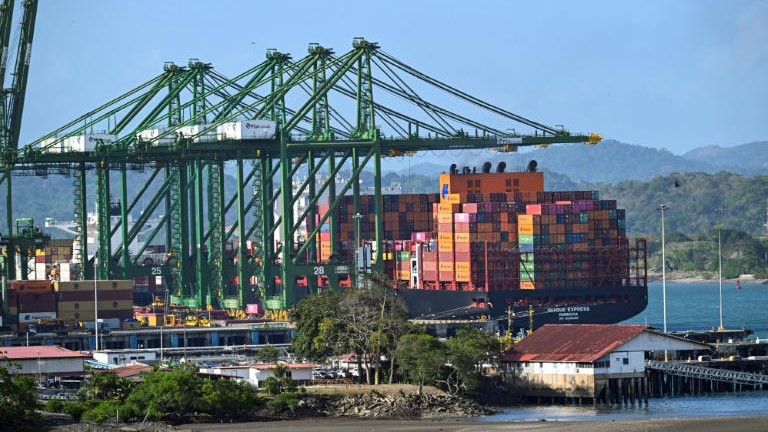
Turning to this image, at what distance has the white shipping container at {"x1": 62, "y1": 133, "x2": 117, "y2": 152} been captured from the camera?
Answer: 14862 centimetres

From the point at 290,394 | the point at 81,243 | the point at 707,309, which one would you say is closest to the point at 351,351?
the point at 290,394

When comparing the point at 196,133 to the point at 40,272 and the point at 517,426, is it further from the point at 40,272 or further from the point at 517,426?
the point at 517,426

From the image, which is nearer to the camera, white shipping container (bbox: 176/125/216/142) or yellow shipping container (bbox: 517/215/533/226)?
yellow shipping container (bbox: 517/215/533/226)

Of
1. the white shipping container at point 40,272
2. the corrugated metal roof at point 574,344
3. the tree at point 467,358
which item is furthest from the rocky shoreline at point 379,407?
the white shipping container at point 40,272

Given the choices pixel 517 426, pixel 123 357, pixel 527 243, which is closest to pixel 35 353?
pixel 123 357

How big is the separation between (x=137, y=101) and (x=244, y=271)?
23098 mm

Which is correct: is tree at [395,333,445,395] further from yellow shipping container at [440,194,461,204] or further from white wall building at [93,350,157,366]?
yellow shipping container at [440,194,461,204]

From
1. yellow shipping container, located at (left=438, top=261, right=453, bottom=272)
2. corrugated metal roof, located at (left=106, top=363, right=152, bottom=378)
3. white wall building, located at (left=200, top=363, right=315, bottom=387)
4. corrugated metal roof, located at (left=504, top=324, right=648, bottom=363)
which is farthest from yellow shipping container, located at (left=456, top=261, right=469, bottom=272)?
corrugated metal roof, located at (left=106, top=363, right=152, bottom=378)

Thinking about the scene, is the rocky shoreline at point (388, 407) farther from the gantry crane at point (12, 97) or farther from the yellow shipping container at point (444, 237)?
the yellow shipping container at point (444, 237)

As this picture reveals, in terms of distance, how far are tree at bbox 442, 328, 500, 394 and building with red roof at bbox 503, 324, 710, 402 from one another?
1585 mm

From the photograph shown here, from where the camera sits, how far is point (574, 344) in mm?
91375

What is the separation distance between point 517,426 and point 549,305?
207 feet

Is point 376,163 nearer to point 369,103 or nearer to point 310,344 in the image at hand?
point 369,103

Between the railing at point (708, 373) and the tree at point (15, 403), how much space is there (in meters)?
33.2
